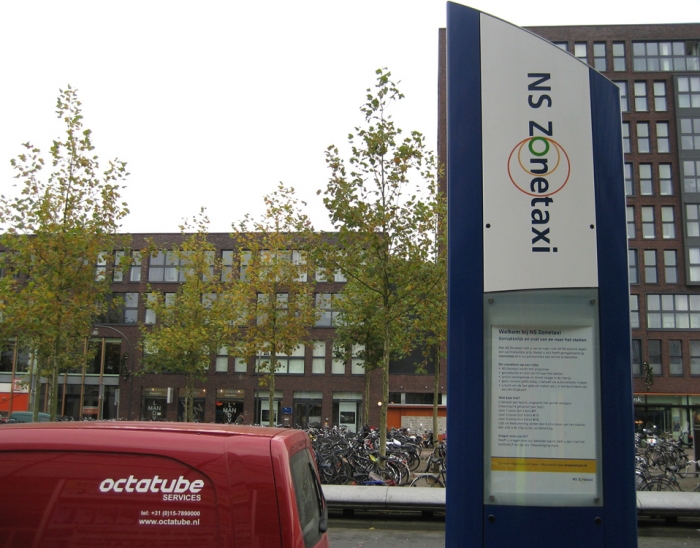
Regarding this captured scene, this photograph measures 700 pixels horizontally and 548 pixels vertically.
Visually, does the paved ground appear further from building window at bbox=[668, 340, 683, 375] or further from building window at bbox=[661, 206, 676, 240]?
building window at bbox=[661, 206, 676, 240]

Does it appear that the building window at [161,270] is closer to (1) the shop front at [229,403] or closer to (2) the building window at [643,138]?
(1) the shop front at [229,403]

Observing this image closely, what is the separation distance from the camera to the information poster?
9.92ft

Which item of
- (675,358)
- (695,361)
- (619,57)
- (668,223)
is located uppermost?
(619,57)

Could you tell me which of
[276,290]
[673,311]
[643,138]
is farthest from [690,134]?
[276,290]

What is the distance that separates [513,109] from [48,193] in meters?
17.6

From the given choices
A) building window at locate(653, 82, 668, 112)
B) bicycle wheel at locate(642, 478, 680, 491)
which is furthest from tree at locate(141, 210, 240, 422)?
building window at locate(653, 82, 668, 112)

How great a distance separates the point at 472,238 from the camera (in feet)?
10.4

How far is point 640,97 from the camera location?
5022 cm

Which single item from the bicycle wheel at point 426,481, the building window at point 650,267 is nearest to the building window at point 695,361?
the building window at point 650,267

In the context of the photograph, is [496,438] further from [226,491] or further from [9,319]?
[9,319]

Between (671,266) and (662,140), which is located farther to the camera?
(662,140)

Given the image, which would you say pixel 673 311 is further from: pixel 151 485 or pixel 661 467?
pixel 151 485

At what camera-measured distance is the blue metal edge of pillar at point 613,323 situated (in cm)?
299

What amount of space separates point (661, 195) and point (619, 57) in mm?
11052
